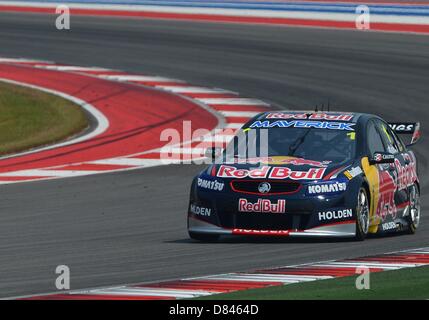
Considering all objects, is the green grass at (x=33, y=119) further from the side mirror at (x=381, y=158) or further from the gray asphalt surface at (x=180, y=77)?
the side mirror at (x=381, y=158)

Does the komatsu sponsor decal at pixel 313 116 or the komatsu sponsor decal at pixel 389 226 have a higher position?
the komatsu sponsor decal at pixel 313 116

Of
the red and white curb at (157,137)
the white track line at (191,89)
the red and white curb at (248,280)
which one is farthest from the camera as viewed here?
the white track line at (191,89)

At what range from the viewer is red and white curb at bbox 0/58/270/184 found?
19295mm

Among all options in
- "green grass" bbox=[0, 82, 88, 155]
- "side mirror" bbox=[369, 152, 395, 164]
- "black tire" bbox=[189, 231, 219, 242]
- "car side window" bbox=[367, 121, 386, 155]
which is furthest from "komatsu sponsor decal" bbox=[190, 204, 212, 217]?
"green grass" bbox=[0, 82, 88, 155]

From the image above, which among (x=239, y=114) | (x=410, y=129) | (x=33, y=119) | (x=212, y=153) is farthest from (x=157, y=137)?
(x=212, y=153)

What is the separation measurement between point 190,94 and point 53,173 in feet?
25.9

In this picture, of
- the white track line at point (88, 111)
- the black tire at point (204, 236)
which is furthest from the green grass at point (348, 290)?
the white track line at point (88, 111)

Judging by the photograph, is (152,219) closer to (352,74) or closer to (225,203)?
(225,203)

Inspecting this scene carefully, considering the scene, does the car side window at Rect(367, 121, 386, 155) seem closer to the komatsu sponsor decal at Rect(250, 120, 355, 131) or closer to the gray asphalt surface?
the komatsu sponsor decal at Rect(250, 120, 355, 131)

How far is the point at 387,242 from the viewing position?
43.1 feet

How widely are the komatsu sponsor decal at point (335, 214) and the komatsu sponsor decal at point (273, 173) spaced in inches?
13.4

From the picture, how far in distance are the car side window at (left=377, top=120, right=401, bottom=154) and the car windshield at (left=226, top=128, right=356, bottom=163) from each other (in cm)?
73

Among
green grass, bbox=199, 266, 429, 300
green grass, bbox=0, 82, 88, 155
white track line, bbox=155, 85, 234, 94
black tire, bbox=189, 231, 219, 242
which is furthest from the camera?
white track line, bbox=155, 85, 234, 94

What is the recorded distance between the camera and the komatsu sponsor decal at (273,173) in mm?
12758
